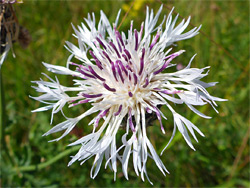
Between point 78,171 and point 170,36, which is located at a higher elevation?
point 170,36

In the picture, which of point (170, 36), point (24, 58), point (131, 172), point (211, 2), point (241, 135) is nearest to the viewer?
point (170, 36)

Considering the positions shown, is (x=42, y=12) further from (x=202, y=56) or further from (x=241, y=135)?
(x=241, y=135)

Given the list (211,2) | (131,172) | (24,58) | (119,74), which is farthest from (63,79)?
(211,2)

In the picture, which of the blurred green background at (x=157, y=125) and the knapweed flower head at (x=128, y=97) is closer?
the knapweed flower head at (x=128, y=97)

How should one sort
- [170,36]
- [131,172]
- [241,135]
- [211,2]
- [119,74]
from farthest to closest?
[211,2], [241,135], [131,172], [170,36], [119,74]

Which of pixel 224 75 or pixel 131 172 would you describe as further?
pixel 224 75

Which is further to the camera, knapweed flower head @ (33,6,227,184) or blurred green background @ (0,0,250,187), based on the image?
blurred green background @ (0,0,250,187)

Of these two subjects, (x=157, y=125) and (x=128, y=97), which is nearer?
(x=128, y=97)

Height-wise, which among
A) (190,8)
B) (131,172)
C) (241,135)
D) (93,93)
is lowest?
(131,172)
